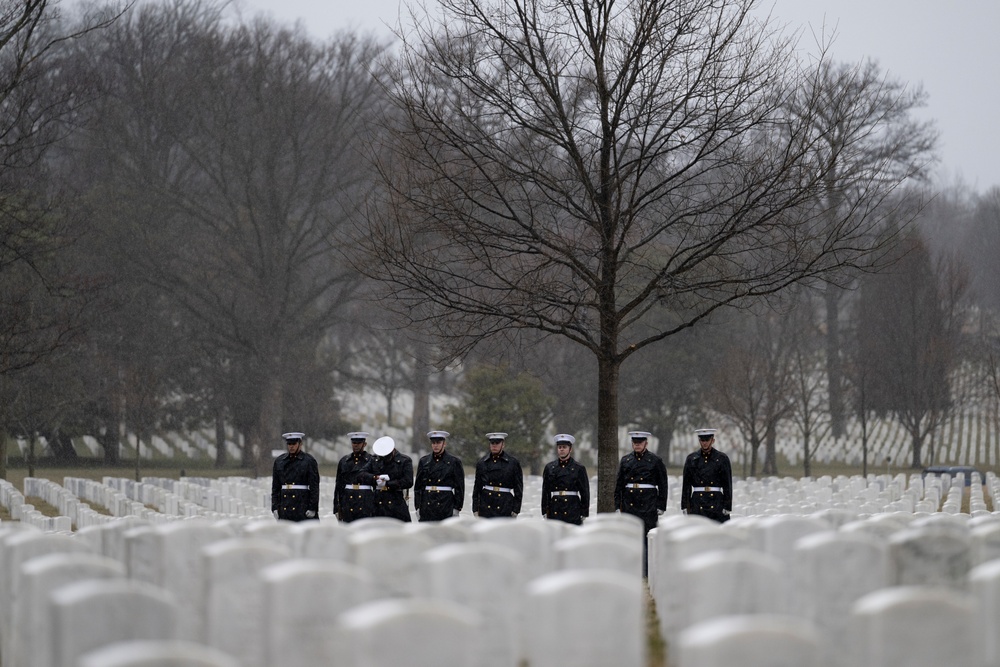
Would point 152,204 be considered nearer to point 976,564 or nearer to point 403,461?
point 403,461

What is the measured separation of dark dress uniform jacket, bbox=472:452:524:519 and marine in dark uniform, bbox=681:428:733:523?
67.7 inches

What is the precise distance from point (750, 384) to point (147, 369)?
18.3 meters

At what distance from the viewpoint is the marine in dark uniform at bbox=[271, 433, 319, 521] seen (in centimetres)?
1262

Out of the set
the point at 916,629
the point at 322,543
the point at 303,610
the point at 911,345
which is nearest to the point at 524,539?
the point at 322,543

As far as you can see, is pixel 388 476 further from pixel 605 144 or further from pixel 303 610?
pixel 303 610

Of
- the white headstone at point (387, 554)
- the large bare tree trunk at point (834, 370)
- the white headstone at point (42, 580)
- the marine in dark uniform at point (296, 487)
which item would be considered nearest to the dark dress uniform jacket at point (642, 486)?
the marine in dark uniform at point (296, 487)

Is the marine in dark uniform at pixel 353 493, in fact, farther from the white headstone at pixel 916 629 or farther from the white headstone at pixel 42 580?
the white headstone at pixel 916 629

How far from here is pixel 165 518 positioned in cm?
1750

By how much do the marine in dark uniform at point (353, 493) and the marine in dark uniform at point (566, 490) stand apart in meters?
1.88

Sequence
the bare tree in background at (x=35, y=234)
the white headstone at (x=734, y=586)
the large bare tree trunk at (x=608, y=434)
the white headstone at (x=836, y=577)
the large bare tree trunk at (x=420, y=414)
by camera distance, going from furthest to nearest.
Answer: the large bare tree trunk at (x=420, y=414), the bare tree in background at (x=35, y=234), the large bare tree trunk at (x=608, y=434), the white headstone at (x=836, y=577), the white headstone at (x=734, y=586)

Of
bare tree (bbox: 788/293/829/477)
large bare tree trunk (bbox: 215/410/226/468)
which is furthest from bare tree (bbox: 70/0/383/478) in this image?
bare tree (bbox: 788/293/829/477)

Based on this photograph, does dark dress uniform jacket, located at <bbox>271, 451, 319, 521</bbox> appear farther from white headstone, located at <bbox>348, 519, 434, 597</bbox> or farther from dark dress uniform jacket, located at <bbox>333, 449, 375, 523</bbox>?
white headstone, located at <bbox>348, 519, 434, 597</bbox>

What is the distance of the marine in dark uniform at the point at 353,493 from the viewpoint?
1248cm

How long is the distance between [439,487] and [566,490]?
1.39 metres
